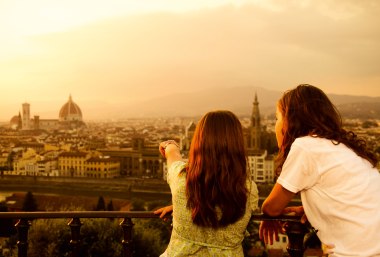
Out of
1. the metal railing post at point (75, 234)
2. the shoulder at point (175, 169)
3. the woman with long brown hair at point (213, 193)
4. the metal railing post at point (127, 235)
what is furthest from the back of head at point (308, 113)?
the metal railing post at point (75, 234)

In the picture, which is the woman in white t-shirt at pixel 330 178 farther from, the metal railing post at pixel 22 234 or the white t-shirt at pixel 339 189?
the metal railing post at pixel 22 234

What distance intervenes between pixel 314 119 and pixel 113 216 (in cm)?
75

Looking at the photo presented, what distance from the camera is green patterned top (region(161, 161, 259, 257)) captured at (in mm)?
1277

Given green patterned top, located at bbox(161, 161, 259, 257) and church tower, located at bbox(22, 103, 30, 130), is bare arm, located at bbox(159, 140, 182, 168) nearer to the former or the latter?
green patterned top, located at bbox(161, 161, 259, 257)

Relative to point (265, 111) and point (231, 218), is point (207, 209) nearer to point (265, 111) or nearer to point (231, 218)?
point (231, 218)

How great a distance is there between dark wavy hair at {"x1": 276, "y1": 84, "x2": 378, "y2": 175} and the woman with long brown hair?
0.14 meters

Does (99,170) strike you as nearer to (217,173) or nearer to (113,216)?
(113,216)

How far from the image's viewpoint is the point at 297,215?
1511 millimetres

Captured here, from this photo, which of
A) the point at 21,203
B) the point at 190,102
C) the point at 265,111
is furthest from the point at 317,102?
the point at 190,102

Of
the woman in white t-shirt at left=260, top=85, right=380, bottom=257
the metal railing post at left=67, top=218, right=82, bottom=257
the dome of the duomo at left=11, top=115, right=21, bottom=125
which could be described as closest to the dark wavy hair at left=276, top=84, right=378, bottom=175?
the woman in white t-shirt at left=260, top=85, right=380, bottom=257

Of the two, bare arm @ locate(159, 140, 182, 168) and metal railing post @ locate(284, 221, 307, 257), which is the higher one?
bare arm @ locate(159, 140, 182, 168)

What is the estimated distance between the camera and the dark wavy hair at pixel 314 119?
4.01ft

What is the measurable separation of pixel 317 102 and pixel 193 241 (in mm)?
499

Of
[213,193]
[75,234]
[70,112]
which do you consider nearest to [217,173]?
[213,193]
